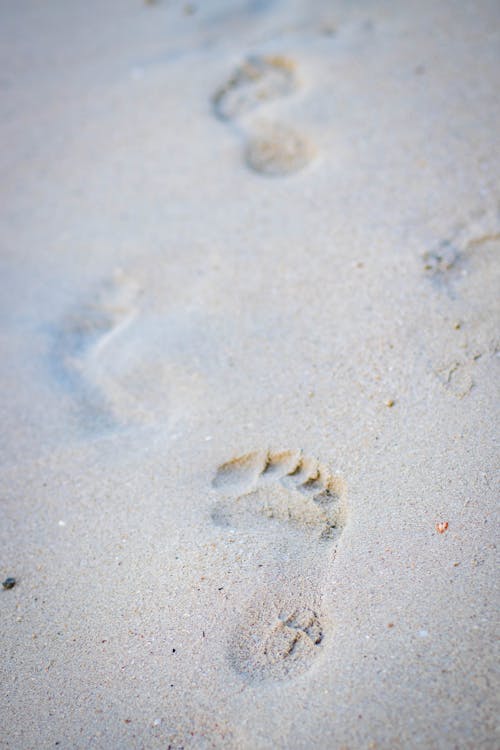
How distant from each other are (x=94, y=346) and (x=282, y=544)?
94cm

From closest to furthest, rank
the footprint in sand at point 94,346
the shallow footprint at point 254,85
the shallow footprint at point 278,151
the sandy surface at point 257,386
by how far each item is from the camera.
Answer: the sandy surface at point 257,386 < the footprint in sand at point 94,346 < the shallow footprint at point 278,151 < the shallow footprint at point 254,85

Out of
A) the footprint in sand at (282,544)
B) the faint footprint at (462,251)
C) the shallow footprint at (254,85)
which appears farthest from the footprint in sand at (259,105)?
the footprint in sand at (282,544)

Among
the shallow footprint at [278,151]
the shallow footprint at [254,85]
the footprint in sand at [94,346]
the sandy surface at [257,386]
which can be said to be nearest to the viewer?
the sandy surface at [257,386]

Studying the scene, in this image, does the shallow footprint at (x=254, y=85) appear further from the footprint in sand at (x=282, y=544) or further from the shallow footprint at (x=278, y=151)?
the footprint in sand at (x=282, y=544)

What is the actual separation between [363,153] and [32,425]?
1523 mm

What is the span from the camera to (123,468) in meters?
1.80

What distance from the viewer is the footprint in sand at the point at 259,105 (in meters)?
2.51

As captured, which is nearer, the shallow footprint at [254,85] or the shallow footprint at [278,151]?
the shallow footprint at [278,151]

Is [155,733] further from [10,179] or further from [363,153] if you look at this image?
[10,179]

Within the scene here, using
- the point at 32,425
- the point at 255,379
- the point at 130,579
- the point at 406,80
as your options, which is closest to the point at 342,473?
the point at 255,379

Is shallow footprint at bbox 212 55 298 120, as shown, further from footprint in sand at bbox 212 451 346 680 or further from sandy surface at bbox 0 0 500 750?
footprint in sand at bbox 212 451 346 680

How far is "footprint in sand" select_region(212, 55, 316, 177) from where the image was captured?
2508 mm

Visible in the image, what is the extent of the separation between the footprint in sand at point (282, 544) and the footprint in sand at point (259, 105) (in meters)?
1.27

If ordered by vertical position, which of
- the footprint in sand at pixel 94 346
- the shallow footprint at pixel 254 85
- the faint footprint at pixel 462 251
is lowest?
the faint footprint at pixel 462 251
